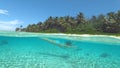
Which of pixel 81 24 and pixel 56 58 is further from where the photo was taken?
pixel 81 24

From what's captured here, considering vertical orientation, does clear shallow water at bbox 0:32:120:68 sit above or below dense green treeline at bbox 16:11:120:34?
below

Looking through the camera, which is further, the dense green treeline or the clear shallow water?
the dense green treeline

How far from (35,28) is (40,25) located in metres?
2.86

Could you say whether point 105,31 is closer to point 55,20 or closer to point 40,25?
point 55,20

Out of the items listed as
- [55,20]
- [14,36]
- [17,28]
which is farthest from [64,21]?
[17,28]

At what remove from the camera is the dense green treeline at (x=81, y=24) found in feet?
142

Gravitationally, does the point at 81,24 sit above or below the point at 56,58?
above

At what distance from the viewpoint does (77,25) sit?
5494 centimetres

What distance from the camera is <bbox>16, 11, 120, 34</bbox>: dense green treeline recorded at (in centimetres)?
4340

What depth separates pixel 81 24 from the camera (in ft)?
171

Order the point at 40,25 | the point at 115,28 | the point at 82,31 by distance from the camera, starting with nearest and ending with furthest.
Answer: the point at 115,28, the point at 82,31, the point at 40,25

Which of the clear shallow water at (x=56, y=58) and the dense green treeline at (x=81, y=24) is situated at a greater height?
the dense green treeline at (x=81, y=24)

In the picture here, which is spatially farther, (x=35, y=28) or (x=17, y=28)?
(x=17, y=28)

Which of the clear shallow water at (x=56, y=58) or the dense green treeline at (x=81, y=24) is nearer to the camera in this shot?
the clear shallow water at (x=56, y=58)
